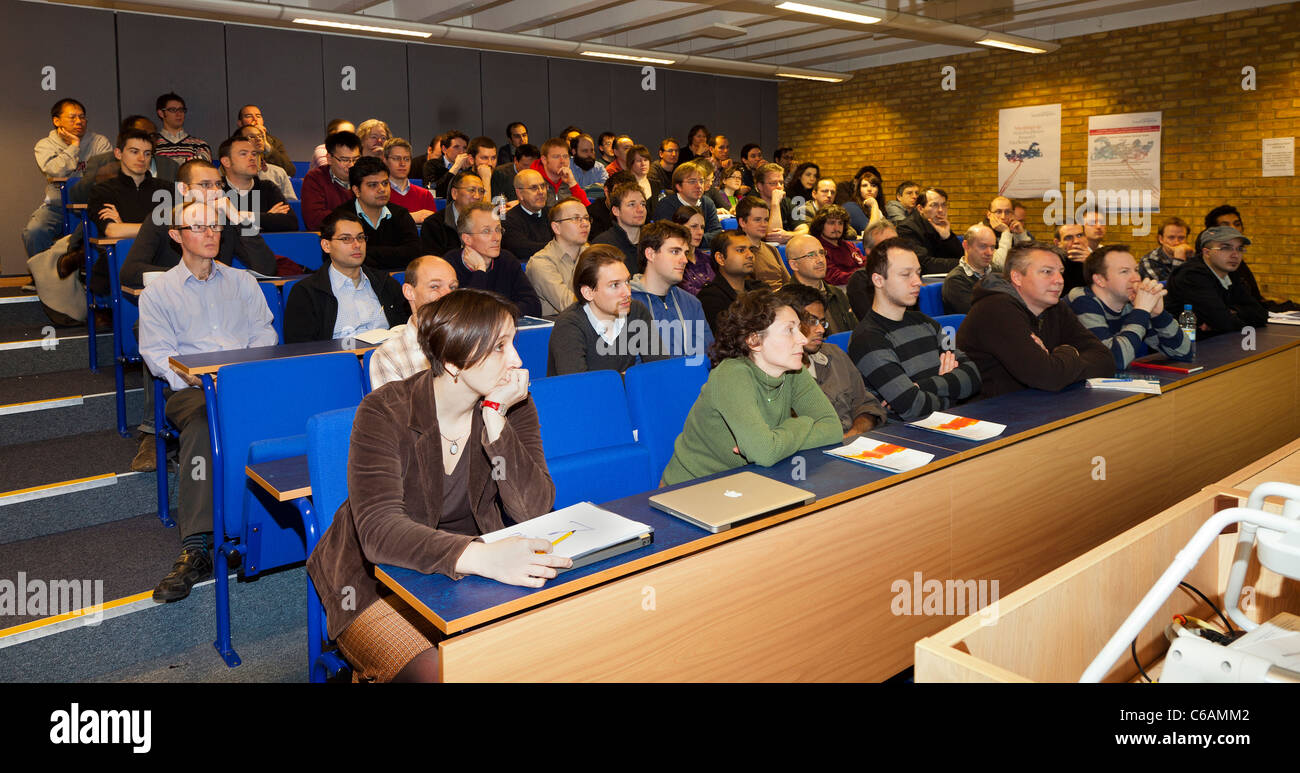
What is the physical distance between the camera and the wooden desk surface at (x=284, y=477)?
2.20 m

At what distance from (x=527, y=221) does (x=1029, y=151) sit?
6.84m

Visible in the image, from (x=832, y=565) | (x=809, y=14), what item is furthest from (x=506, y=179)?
(x=832, y=565)

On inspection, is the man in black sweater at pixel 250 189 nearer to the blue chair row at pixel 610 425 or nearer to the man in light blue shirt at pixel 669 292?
the man in light blue shirt at pixel 669 292

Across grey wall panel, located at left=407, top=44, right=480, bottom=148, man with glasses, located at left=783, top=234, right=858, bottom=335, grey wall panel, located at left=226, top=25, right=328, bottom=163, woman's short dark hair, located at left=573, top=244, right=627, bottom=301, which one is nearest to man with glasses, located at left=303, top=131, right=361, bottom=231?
woman's short dark hair, located at left=573, top=244, right=627, bottom=301

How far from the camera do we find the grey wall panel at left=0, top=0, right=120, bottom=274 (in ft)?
25.3

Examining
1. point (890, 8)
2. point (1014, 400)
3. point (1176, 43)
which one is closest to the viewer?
point (1014, 400)

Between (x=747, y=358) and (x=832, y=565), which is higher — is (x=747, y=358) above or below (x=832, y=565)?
above

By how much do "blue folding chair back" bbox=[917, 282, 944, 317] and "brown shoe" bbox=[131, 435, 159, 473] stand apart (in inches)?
162

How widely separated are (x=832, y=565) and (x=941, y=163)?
10127 millimetres

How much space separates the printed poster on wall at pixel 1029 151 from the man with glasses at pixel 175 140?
8.54 metres

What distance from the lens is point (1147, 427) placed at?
3.14 metres

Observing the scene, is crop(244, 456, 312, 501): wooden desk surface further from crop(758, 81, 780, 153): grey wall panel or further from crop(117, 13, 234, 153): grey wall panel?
crop(758, 81, 780, 153): grey wall panel
